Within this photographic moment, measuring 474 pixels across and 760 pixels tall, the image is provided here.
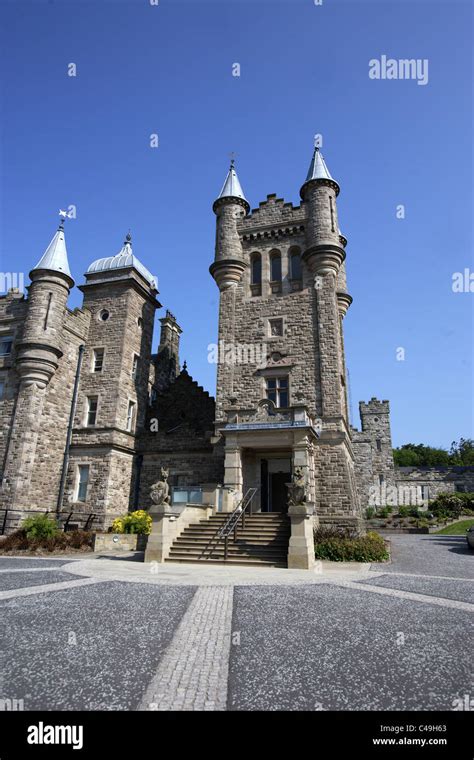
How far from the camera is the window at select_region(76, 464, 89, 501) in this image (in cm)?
2333

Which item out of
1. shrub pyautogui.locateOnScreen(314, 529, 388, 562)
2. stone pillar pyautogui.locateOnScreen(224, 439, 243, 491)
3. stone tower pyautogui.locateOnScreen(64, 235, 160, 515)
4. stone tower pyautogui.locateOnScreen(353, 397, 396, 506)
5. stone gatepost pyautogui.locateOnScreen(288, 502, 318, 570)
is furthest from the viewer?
stone tower pyautogui.locateOnScreen(353, 397, 396, 506)

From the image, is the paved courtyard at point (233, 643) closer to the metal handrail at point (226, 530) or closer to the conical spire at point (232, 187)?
the metal handrail at point (226, 530)

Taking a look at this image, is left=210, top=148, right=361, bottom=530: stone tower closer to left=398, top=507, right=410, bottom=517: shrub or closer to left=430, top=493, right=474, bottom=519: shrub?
Result: left=398, top=507, right=410, bottom=517: shrub

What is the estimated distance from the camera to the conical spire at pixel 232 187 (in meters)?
26.5

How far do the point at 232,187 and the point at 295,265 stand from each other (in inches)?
272

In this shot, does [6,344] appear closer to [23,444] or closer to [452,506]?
[23,444]

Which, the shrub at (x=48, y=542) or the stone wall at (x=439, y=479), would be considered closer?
the shrub at (x=48, y=542)

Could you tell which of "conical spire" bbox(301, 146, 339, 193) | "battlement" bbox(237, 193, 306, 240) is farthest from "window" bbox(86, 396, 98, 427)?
"conical spire" bbox(301, 146, 339, 193)

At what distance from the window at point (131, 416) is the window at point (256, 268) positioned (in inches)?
405

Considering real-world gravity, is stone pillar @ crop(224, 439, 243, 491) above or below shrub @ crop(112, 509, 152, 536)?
above

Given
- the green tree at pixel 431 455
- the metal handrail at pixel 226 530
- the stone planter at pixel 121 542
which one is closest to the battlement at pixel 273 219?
the metal handrail at pixel 226 530

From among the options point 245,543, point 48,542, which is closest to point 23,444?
point 48,542

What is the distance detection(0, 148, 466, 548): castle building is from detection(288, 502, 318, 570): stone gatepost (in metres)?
5.35
